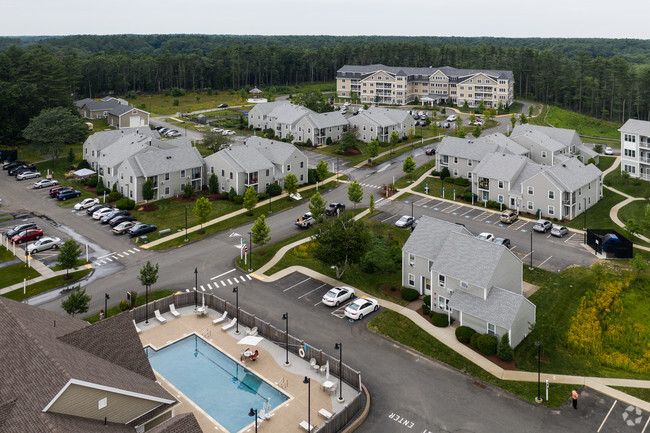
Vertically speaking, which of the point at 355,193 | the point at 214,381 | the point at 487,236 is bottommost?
the point at 214,381

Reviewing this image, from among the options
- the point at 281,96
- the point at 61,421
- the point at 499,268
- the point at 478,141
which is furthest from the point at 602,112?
the point at 61,421

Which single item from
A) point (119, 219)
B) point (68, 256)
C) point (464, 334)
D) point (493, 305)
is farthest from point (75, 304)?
point (493, 305)

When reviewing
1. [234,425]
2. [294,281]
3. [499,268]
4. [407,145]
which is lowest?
[234,425]

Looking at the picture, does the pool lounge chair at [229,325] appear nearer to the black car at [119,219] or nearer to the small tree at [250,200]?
the small tree at [250,200]

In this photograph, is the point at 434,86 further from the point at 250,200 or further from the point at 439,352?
the point at 439,352

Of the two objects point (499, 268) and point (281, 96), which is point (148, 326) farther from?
point (281, 96)

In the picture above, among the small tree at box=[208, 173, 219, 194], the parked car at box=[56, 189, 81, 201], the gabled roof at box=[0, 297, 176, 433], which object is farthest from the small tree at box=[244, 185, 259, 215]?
the gabled roof at box=[0, 297, 176, 433]
